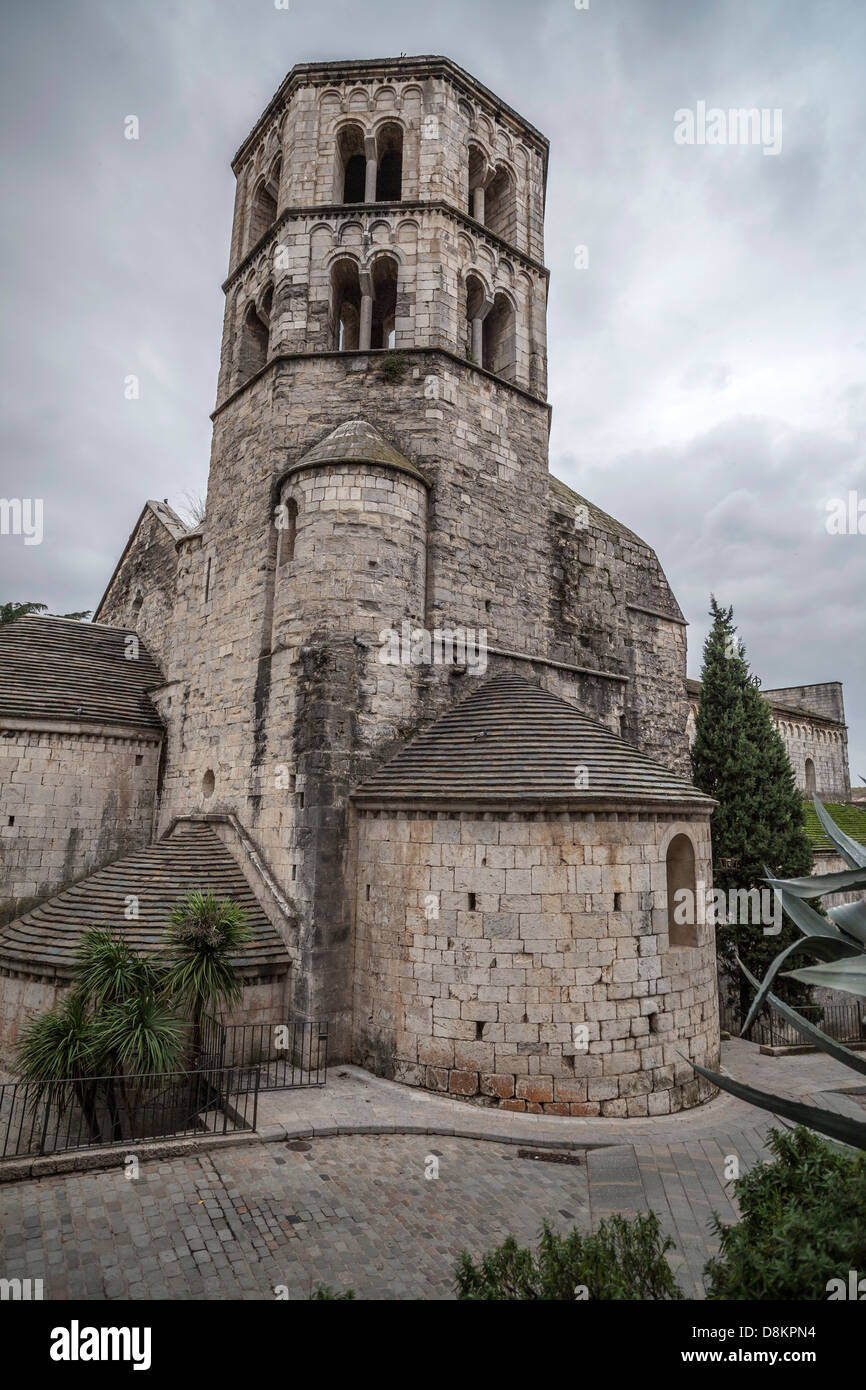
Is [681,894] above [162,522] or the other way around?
the other way around

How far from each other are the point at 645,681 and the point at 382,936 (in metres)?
9.98

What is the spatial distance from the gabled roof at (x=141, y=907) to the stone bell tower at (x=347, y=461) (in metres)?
0.77

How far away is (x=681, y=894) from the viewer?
11.4 metres

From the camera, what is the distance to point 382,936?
11422 millimetres

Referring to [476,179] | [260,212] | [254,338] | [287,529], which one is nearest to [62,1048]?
[287,529]

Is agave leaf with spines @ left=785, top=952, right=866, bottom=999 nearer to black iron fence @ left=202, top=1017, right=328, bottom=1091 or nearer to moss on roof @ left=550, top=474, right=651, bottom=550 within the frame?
black iron fence @ left=202, top=1017, right=328, bottom=1091

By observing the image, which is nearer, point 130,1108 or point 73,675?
point 130,1108

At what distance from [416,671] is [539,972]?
577 cm

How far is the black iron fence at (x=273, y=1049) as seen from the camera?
10.9 metres

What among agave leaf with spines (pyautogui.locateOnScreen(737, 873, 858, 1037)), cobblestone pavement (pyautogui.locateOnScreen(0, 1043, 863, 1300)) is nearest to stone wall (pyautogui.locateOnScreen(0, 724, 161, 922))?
cobblestone pavement (pyautogui.locateOnScreen(0, 1043, 863, 1300))

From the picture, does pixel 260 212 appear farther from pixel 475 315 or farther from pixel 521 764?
pixel 521 764

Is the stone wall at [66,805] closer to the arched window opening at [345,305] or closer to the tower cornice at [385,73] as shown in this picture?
the arched window opening at [345,305]

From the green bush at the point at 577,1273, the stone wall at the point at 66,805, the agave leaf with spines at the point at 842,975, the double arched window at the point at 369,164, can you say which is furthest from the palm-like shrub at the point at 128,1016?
the double arched window at the point at 369,164

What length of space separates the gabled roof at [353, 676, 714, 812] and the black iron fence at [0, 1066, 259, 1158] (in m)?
4.69
